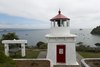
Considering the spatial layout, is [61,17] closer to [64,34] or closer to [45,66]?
[64,34]

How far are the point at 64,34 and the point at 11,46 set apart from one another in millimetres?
8462

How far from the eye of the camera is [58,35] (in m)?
18.4

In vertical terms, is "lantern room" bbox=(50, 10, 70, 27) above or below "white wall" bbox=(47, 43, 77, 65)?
above

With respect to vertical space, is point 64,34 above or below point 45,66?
above

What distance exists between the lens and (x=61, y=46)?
1842cm

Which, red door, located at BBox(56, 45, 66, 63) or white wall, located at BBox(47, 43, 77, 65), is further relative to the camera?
red door, located at BBox(56, 45, 66, 63)

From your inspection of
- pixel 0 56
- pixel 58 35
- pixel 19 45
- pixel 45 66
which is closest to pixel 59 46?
pixel 58 35

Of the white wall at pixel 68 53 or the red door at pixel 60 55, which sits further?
the red door at pixel 60 55

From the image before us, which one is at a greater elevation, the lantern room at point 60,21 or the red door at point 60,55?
the lantern room at point 60,21

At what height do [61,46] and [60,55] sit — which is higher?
[61,46]

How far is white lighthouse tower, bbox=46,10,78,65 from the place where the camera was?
1833 centimetres

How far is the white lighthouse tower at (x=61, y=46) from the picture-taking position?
1833 cm

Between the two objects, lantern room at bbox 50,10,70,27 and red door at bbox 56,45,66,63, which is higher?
lantern room at bbox 50,10,70,27

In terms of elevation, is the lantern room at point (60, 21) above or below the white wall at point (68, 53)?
above
